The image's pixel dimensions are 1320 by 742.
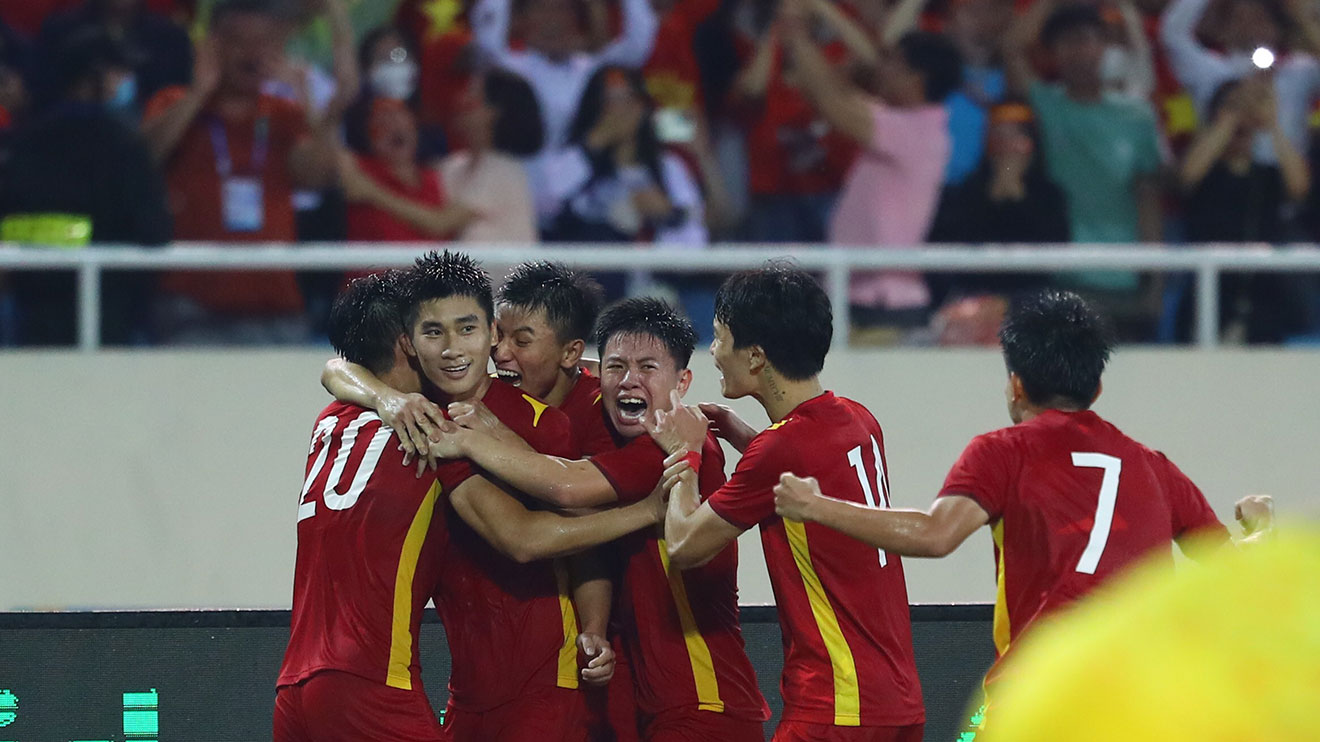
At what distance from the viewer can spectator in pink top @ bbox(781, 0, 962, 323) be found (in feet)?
23.1

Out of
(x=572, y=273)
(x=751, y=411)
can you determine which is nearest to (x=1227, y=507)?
(x=751, y=411)

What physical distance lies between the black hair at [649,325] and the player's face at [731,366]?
0.23 meters

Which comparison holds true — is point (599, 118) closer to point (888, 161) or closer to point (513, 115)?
point (513, 115)

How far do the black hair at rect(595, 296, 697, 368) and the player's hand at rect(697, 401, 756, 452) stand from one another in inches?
9.9

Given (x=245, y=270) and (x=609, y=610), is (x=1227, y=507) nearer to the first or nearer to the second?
(x=609, y=610)

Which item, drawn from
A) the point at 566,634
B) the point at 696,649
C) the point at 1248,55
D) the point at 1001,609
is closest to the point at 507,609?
the point at 566,634

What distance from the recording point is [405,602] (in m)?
3.77

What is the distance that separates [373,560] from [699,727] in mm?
943

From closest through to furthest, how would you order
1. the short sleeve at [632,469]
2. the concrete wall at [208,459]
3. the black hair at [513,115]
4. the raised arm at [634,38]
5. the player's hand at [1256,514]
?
the player's hand at [1256,514], the short sleeve at [632,469], the concrete wall at [208,459], the black hair at [513,115], the raised arm at [634,38]

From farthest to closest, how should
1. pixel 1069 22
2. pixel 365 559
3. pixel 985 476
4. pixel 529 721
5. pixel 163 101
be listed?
pixel 1069 22 → pixel 163 101 → pixel 529 721 → pixel 365 559 → pixel 985 476

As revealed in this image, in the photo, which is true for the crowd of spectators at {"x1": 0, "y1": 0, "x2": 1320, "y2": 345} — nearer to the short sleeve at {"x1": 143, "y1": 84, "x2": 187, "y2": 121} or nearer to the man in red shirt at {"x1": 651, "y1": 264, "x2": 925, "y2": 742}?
the short sleeve at {"x1": 143, "y1": 84, "x2": 187, "y2": 121}

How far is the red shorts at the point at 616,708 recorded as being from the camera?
4105 millimetres

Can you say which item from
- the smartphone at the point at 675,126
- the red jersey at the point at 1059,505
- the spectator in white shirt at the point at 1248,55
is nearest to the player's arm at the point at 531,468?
the red jersey at the point at 1059,505

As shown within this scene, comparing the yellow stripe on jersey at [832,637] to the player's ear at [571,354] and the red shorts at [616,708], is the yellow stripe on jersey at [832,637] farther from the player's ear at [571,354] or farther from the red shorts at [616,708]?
the player's ear at [571,354]
